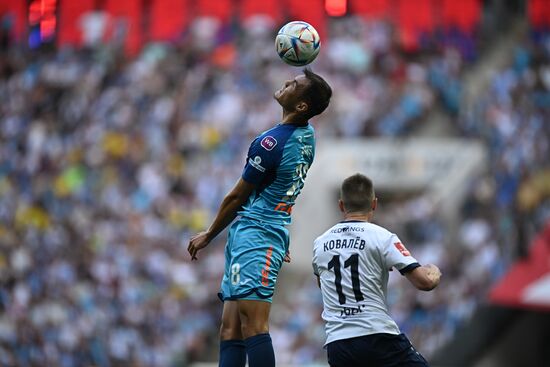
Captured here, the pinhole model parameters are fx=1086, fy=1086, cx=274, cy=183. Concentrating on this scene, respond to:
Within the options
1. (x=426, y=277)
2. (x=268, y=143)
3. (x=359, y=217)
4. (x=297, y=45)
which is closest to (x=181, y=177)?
(x=297, y=45)

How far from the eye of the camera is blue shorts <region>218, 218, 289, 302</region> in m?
6.30

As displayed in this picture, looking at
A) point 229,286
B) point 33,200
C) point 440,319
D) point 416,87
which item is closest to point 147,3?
point 33,200

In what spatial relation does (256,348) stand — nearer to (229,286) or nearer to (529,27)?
(229,286)

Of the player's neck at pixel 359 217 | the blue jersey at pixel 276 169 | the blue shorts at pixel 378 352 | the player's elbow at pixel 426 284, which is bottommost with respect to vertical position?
the blue shorts at pixel 378 352

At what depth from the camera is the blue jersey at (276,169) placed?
6.39m

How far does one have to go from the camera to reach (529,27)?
68.7ft

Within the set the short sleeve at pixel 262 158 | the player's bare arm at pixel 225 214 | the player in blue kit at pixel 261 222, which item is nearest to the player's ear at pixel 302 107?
the player in blue kit at pixel 261 222

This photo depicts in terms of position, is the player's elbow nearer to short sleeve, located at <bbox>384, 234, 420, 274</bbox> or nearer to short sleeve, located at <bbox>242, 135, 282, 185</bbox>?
A: short sleeve, located at <bbox>384, 234, 420, 274</bbox>

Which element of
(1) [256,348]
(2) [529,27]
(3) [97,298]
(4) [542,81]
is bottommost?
(1) [256,348]

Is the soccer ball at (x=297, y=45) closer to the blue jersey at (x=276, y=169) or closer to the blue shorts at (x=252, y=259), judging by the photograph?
the blue jersey at (x=276, y=169)

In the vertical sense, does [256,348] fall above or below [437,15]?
below

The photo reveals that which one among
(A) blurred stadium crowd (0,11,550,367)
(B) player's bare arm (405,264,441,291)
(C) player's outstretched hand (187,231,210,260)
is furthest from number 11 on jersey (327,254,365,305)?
(A) blurred stadium crowd (0,11,550,367)

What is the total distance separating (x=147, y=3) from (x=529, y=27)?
26.3 ft

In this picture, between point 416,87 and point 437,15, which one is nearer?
point 416,87
